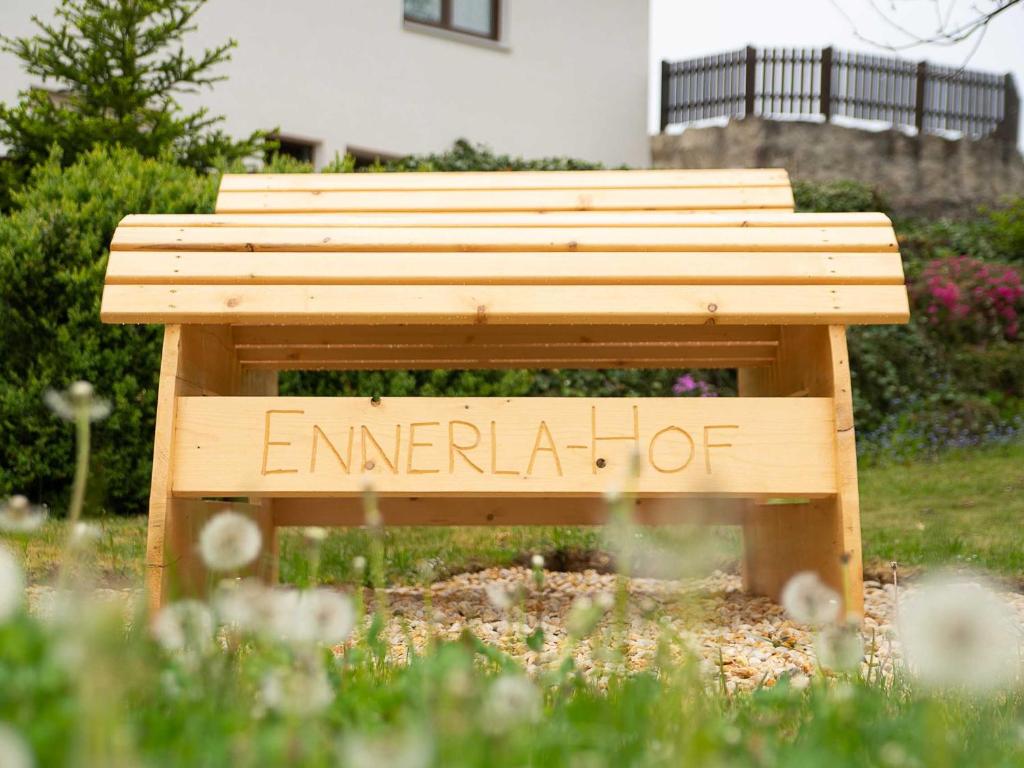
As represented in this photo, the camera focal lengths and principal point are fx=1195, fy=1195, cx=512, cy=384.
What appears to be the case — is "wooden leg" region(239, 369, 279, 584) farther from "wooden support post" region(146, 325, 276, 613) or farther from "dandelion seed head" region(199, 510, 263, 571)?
"dandelion seed head" region(199, 510, 263, 571)

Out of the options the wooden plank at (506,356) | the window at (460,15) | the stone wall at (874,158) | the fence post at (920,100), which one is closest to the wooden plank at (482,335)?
the wooden plank at (506,356)

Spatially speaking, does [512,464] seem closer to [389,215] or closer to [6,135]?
A: [389,215]

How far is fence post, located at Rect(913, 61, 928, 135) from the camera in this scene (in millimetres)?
15745

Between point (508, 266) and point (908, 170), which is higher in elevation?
point (908, 170)

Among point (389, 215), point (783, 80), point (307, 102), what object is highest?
point (783, 80)

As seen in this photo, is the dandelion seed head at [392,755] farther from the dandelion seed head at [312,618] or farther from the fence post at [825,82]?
the fence post at [825,82]

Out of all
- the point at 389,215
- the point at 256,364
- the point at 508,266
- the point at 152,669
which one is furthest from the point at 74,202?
the point at 152,669

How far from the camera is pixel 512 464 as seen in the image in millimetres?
2754

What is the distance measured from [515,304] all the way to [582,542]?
228 cm

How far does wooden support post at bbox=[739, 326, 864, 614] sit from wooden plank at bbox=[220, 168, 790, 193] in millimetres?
483

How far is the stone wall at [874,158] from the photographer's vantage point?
13789 mm

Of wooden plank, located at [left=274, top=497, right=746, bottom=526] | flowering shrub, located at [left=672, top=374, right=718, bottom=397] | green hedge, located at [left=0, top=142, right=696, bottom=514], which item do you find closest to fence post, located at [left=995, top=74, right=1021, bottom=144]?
flowering shrub, located at [left=672, top=374, right=718, bottom=397]

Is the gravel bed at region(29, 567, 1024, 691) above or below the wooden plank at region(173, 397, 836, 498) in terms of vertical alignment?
below

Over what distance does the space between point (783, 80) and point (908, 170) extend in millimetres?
1896
